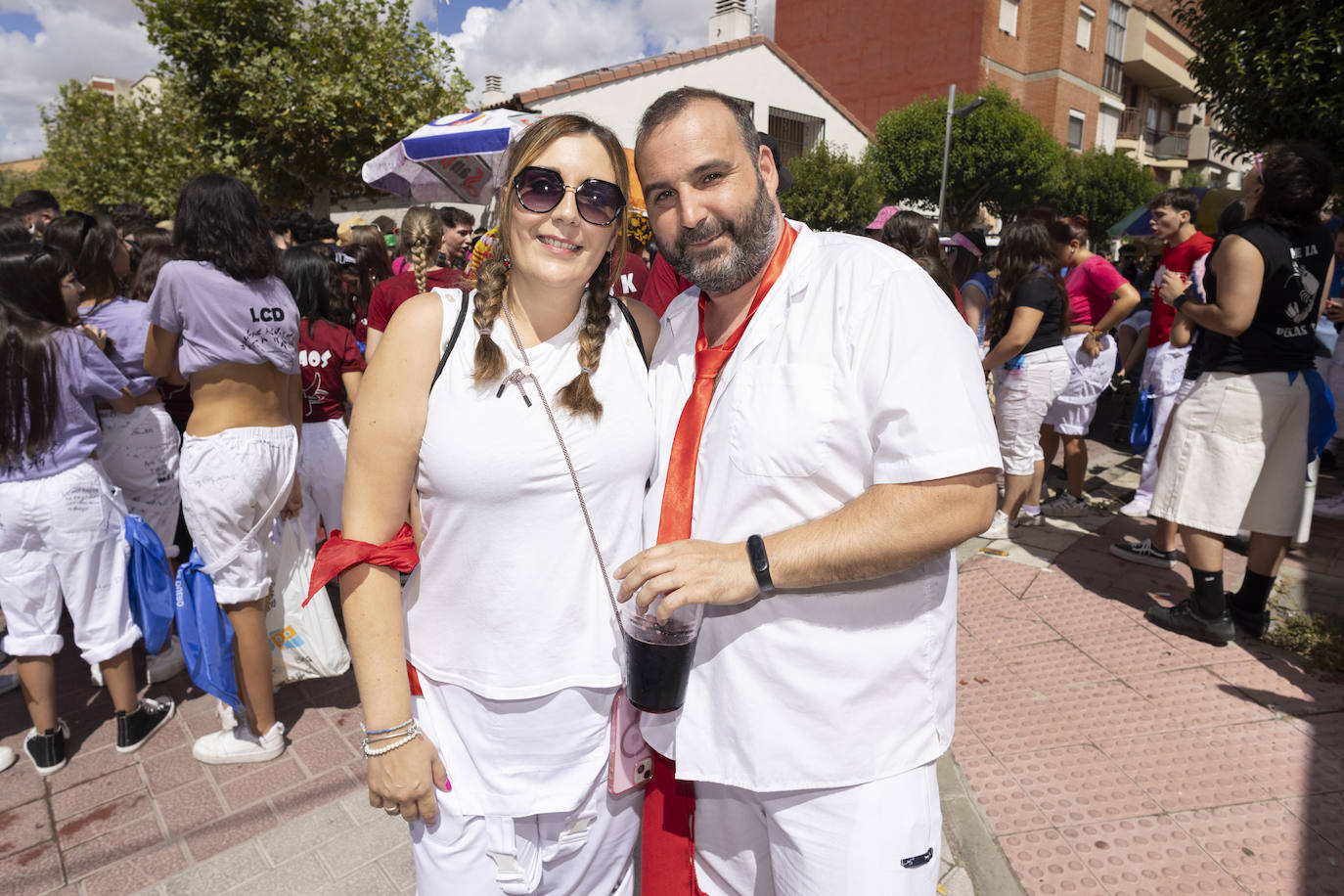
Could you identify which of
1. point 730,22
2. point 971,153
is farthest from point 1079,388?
point 730,22

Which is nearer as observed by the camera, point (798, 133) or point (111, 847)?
point (111, 847)

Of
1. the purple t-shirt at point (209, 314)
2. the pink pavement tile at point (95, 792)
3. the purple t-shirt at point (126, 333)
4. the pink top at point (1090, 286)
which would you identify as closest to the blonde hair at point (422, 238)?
the purple t-shirt at point (126, 333)

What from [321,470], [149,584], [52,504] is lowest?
[149,584]

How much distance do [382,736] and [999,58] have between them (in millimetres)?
32672

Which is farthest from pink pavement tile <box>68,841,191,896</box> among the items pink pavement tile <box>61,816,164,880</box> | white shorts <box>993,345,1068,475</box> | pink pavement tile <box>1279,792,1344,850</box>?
white shorts <box>993,345,1068,475</box>

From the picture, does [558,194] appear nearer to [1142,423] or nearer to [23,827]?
[23,827]

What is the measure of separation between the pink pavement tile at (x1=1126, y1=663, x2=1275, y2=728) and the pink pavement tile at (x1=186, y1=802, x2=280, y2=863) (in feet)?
12.2

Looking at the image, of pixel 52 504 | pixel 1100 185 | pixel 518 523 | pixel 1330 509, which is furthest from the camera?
pixel 1100 185

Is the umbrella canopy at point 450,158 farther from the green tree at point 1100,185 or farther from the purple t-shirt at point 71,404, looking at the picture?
the green tree at point 1100,185

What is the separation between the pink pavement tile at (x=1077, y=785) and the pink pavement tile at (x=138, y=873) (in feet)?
10.0

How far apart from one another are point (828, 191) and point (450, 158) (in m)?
17.8

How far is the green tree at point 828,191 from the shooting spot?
23.1 meters

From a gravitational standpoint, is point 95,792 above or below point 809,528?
below

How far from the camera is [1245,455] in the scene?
3668 mm
